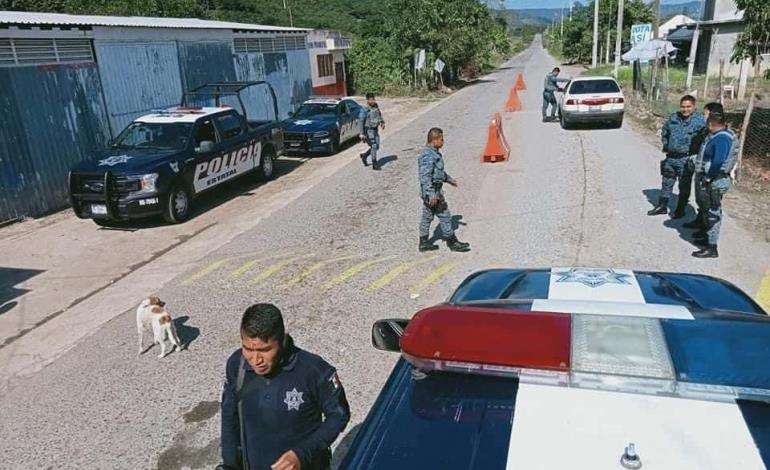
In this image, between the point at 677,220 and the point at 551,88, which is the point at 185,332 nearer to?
the point at 677,220

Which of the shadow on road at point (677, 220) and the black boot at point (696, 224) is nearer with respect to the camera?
the shadow on road at point (677, 220)

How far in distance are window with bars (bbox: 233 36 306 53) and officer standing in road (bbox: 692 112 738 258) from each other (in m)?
16.3

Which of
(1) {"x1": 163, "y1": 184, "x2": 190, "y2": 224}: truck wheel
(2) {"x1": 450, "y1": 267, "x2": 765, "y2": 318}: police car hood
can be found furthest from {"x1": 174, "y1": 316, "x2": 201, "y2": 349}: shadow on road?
(1) {"x1": 163, "y1": 184, "x2": 190, "y2": 224}: truck wheel

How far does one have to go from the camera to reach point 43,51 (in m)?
12.2

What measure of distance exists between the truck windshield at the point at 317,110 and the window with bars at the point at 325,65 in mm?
14352

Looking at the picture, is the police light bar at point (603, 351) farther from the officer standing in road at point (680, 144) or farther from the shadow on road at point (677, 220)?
the officer standing in road at point (680, 144)

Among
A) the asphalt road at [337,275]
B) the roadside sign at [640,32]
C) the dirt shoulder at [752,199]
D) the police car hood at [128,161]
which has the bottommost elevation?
the dirt shoulder at [752,199]

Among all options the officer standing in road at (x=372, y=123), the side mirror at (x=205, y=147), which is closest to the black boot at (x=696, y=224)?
the officer standing in road at (x=372, y=123)

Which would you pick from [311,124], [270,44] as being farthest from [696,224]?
[270,44]

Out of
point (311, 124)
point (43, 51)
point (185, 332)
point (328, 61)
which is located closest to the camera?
point (185, 332)

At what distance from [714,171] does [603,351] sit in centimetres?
629

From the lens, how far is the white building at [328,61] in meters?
31.3

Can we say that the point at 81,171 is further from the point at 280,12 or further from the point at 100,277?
the point at 280,12

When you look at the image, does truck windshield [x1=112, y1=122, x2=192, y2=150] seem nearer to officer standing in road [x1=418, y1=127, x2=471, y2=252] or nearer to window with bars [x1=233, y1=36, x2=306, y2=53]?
officer standing in road [x1=418, y1=127, x2=471, y2=252]
